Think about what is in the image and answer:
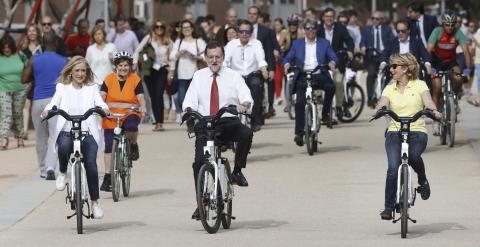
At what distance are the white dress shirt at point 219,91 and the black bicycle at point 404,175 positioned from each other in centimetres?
138

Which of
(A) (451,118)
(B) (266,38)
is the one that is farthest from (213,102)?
(B) (266,38)

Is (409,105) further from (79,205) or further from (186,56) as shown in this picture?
(186,56)

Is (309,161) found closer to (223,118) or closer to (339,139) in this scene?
(339,139)

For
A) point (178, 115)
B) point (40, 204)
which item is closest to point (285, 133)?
point (178, 115)

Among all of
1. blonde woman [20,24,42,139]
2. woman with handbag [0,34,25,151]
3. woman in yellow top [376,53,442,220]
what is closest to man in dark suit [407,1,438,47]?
blonde woman [20,24,42,139]

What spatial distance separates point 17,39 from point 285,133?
286 inches

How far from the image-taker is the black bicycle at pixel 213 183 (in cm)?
1234

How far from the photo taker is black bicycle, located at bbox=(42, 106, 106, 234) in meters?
12.6

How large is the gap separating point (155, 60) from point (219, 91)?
1160cm

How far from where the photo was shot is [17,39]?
96.1 ft

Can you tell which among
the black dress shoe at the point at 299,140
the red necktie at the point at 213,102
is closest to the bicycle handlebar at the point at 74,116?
the red necktie at the point at 213,102

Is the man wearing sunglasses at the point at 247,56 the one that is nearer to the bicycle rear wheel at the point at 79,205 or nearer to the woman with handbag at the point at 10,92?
the woman with handbag at the point at 10,92

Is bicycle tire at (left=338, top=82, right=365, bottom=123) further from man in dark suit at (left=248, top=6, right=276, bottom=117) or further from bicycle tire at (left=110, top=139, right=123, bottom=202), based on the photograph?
bicycle tire at (left=110, top=139, right=123, bottom=202)

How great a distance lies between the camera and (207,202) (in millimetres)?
12344
